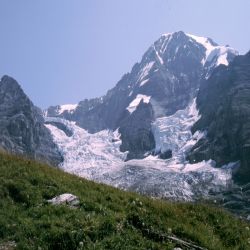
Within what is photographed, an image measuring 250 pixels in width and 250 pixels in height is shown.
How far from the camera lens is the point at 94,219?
17.2 m

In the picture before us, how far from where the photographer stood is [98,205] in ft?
62.0

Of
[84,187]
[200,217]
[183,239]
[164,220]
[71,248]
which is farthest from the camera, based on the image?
[84,187]

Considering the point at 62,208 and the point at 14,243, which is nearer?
the point at 14,243

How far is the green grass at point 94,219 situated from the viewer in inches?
632

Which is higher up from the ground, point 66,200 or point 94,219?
point 66,200

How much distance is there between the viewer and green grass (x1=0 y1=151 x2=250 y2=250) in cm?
1605

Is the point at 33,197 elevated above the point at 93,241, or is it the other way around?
the point at 33,197

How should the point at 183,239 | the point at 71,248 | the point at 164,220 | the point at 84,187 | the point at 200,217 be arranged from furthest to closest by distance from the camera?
the point at 84,187
the point at 200,217
the point at 164,220
the point at 183,239
the point at 71,248

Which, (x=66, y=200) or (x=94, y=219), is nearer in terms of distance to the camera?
(x=94, y=219)

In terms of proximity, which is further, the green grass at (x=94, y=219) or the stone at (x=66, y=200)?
the stone at (x=66, y=200)

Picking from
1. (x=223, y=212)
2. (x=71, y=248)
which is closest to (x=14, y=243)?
(x=71, y=248)

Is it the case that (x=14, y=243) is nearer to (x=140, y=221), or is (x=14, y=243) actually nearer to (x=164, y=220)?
(x=140, y=221)

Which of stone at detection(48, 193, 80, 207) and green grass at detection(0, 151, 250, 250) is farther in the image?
stone at detection(48, 193, 80, 207)

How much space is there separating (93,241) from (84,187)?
19.4 ft
